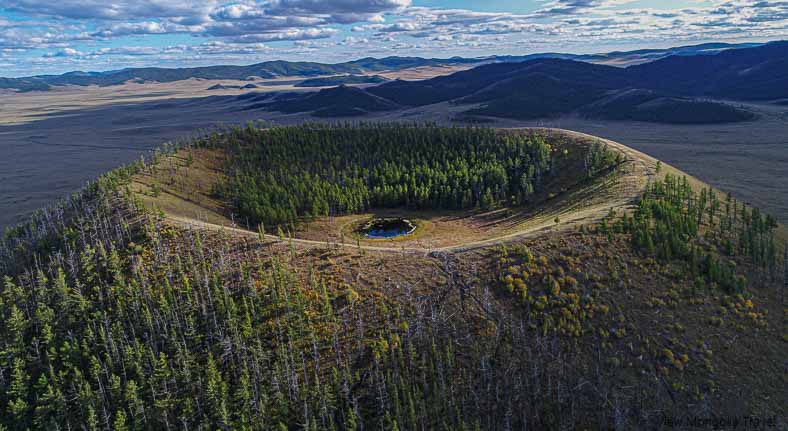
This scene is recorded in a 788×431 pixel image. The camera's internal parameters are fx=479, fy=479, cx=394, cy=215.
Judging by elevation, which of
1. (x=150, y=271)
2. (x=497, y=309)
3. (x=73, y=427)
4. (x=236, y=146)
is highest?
(x=236, y=146)

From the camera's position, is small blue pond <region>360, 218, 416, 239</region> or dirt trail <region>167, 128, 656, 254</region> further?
small blue pond <region>360, 218, 416, 239</region>

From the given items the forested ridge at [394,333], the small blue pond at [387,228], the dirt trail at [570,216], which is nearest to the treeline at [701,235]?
the forested ridge at [394,333]

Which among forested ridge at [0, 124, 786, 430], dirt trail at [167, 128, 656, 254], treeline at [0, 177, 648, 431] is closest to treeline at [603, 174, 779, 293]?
forested ridge at [0, 124, 786, 430]

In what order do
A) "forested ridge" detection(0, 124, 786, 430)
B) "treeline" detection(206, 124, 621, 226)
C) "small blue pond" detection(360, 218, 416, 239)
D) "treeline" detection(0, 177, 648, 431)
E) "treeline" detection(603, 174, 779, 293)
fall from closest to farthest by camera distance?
"treeline" detection(0, 177, 648, 431), "forested ridge" detection(0, 124, 786, 430), "treeline" detection(603, 174, 779, 293), "small blue pond" detection(360, 218, 416, 239), "treeline" detection(206, 124, 621, 226)

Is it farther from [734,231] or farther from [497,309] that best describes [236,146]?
[734,231]

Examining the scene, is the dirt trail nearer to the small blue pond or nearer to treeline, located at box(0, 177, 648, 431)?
treeline, located at box(0, 177, 648, 431)

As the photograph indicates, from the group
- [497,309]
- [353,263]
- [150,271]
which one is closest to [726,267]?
[497,309]

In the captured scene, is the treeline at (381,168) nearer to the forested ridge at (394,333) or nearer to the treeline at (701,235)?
the treeline at (701,235)
